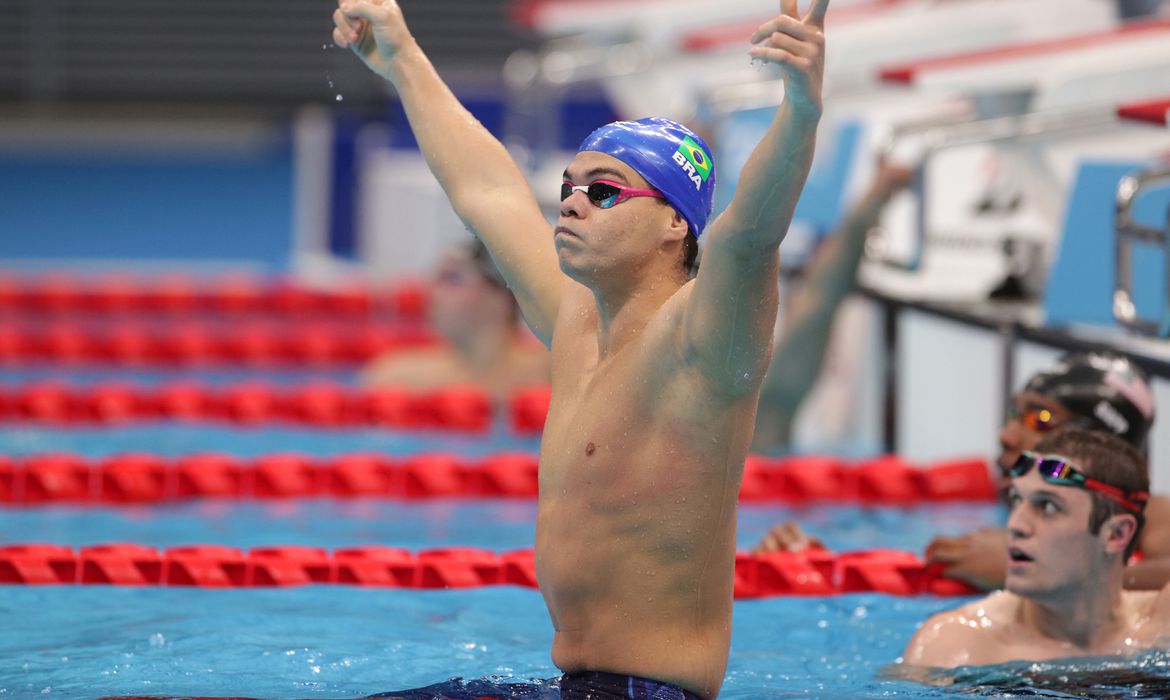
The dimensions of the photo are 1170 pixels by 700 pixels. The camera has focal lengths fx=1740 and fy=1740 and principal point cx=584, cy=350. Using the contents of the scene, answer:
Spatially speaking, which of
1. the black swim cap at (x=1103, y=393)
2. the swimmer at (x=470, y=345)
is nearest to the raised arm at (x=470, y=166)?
the black swim cap at (x=1103, y=393)

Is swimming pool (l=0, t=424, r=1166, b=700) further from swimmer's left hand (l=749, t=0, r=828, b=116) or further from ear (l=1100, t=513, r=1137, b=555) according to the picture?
swimmer's left hand (l=749, t=0, r=828, b=116)

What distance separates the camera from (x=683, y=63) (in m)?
9.03

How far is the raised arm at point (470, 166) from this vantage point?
9.24 ft

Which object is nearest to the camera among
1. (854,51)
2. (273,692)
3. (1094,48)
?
(273,692)

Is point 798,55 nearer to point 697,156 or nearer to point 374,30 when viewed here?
point 697,156

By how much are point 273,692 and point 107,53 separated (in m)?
13.7

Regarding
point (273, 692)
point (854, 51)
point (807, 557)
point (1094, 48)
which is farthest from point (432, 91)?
point (854, 51)

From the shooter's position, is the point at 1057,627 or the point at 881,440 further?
the point at 881,440

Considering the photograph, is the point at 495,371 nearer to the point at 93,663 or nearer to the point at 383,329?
the point at 383,329

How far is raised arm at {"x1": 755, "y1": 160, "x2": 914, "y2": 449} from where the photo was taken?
5.29 m

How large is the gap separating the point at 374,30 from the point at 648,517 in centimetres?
107

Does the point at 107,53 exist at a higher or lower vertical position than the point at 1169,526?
higher

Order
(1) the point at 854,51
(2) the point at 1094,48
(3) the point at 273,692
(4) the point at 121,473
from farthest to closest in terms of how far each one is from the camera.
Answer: (1) the point at 854,51 → (2) the point at 1094,48 → (4) the point at 121,473 → (3) the point at 273,692

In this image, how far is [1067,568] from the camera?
3053 millimetres
